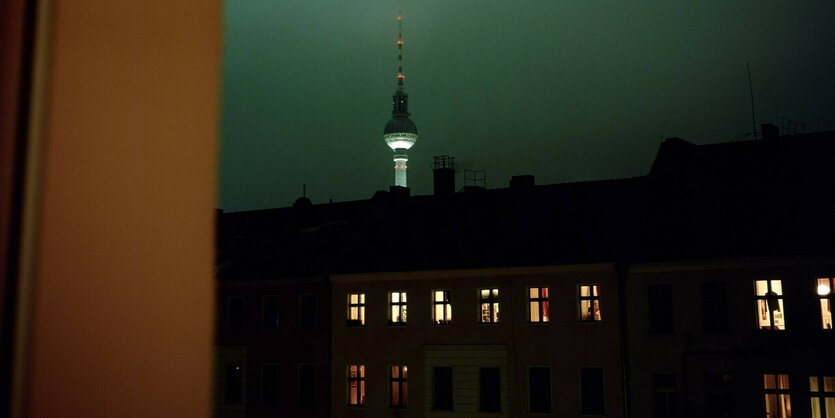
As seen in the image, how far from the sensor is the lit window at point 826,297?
24.2 meters

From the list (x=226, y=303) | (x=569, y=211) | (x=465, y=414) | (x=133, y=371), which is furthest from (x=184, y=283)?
(x=226, y=303)

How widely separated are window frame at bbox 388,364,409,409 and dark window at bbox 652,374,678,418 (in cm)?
829

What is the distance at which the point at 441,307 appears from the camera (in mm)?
29719

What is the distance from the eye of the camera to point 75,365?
1.08 metres

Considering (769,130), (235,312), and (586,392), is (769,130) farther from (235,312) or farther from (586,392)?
(235,312)

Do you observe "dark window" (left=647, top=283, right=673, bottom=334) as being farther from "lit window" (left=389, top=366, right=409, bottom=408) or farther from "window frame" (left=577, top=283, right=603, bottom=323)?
"lit window" (left=389, top=366, right=409, bottom=408)

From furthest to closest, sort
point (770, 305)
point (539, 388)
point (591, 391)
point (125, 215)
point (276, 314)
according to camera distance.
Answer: point (276, 314), point (539, 388), point (591, 391), point (770, 305), point (125, 215)

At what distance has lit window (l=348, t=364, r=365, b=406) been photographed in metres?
30.3

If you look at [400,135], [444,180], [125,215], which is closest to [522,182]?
[444,180]

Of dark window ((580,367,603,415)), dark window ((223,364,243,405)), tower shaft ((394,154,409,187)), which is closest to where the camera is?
dark window ((580,367,603,415))

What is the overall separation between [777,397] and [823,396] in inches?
46.5

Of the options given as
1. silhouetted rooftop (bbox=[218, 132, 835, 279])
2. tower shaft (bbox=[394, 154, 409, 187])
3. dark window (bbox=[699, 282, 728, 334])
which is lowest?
dark window (bbox=[699, 282, 728, 334])

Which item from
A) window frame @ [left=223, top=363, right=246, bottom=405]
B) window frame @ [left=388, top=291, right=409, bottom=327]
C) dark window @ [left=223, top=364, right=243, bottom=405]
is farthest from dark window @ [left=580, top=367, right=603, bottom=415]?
dark window @ [left=223, top=364, right=243, bottom=405]

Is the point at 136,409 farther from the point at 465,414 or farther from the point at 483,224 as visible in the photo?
the point at 483,224
